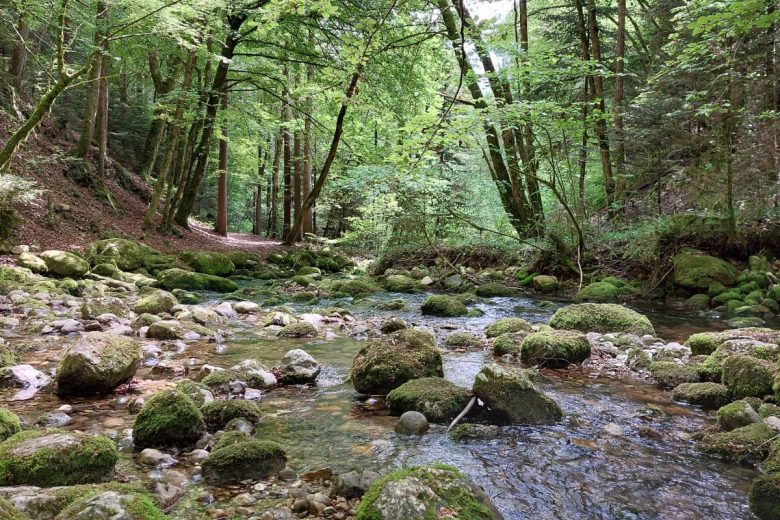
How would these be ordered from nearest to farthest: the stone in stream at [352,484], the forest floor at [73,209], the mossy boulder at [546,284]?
the stone in stream at [352,484] < the forest floor at [73,209] < the mossy boulder at [546,284]

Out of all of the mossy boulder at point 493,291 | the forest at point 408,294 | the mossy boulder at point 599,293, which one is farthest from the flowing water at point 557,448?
the mossy boulder at point 493,291

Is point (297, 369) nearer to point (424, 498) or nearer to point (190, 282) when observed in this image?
point (424, 498)

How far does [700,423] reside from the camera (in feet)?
13.1

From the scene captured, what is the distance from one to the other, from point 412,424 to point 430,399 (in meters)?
0.42

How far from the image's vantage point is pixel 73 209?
1338 cm

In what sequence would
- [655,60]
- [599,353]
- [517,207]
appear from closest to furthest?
1. [599,353]
2. [517,207]
3. [655,60]

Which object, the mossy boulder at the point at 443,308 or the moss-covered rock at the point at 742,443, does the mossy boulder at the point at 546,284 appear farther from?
the moss-covered rock at the point at 742,443

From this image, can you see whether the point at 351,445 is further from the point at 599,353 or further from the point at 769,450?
the point at 599,353

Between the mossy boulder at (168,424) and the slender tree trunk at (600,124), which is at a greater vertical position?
the slender tree trunk at (600,124)

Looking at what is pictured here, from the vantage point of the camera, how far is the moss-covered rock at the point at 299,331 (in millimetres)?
7109

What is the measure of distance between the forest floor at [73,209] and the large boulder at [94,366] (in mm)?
8005

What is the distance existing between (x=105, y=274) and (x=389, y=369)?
8732mm

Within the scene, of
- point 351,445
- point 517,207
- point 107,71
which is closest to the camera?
point 351,445

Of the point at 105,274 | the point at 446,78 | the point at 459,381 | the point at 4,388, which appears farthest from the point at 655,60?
the point at 4,388
